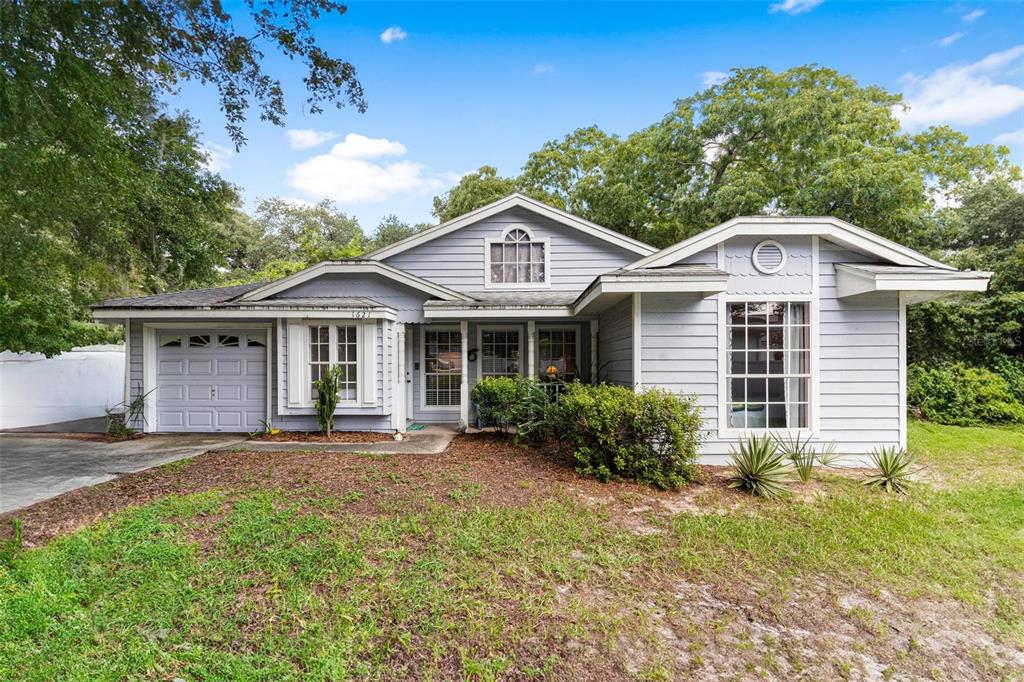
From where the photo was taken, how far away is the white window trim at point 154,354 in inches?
344

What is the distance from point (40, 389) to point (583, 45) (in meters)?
15.1

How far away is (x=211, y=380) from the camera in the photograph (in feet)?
29.3

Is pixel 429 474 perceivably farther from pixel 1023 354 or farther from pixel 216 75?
pixel 1023 354

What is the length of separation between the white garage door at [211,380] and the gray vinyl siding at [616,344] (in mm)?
6734

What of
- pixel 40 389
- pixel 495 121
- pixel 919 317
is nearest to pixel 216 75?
pixel 495 121

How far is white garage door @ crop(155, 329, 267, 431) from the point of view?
889 cm

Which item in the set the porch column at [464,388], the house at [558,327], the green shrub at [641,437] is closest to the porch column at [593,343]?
the house at [558,327]

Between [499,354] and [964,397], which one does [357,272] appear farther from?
[964,397]

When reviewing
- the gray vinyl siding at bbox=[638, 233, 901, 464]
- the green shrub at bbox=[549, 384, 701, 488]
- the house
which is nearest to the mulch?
the house

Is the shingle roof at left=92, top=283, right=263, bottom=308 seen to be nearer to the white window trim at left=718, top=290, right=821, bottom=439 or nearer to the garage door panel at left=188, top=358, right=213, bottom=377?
the garage door panel at left=188, top=358, right=213, bottom=377

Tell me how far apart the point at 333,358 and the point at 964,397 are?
1348 centimetres

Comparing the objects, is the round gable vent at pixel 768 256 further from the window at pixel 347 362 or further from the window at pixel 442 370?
the window at pixel 347 362

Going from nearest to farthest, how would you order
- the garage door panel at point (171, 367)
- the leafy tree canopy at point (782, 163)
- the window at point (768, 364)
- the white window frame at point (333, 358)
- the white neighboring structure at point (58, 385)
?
1. the window at point (768, 364)
2. the white window frame at point (333, 358)
3. the garage door panel at point (171, 367)
4. the white neighboring structure at point (58, 385)
5. the leafy tree canopy at point (782, 163)

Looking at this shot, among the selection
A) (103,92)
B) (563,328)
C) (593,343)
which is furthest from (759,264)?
(103,92)
